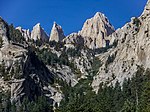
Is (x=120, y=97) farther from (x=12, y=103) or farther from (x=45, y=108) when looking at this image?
(x=12, y=103)

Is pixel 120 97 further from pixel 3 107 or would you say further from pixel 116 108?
pixel 3 107

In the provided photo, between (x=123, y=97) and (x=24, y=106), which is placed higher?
(x=24, y=106)

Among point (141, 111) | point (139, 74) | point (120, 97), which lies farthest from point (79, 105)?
point (139, 74)

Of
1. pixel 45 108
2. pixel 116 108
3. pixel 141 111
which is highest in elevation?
pixel 45 108

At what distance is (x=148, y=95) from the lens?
3868 inches

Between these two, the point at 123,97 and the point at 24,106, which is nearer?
the point at 123,97

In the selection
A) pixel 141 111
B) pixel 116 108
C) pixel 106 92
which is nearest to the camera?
pixel 141 111

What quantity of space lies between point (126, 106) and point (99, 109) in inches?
259

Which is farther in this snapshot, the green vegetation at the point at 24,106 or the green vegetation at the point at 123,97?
the green vegetation at the point at 24,106

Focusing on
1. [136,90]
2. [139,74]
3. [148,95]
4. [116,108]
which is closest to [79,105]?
[148,95]

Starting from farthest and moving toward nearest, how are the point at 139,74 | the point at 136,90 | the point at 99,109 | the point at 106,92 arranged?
the point at 139,74
the point at 106,92
the point at 136,90
the point at 99,109

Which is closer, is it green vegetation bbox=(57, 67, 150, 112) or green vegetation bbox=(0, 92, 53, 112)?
green vegetation bbox=(57, 67, 150, 112)

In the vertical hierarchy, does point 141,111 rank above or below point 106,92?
below

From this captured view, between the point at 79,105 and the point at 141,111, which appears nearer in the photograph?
the point at 79,105
